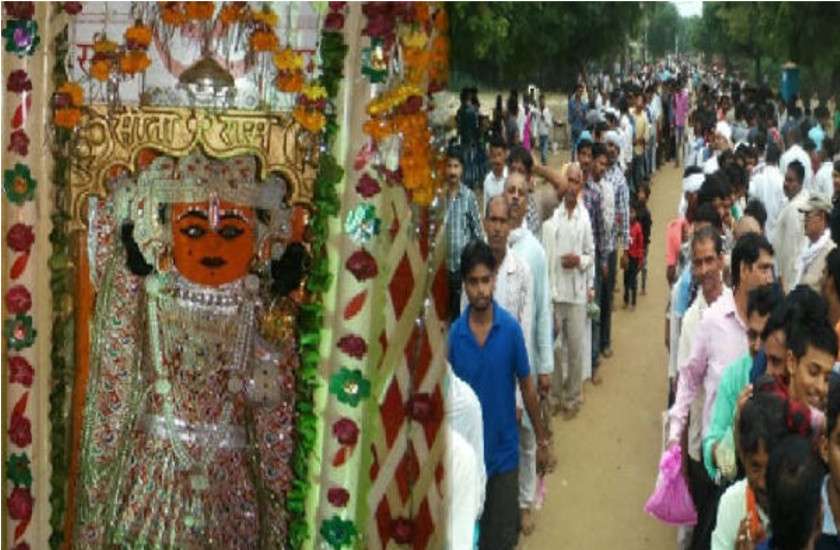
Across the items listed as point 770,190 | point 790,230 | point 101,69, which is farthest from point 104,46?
point 770,190

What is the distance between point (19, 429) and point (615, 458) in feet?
13.8

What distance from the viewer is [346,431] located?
352 cm

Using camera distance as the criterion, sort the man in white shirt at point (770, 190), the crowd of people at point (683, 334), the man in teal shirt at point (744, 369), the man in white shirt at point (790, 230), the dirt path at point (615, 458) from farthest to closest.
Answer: the man in white shirt at point (770, 190)
the man in white shirt at point (790, 230)
the dirt path at point (615, 458)
the man in teal shirt at point (744, 369)
the crowd of people at point (683, 334)

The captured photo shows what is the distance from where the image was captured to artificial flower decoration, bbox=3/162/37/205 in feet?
11.9

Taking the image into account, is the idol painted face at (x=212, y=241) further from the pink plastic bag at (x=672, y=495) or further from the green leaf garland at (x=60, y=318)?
the pink plastic bag at (x=672, y=495)

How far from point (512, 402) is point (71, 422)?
1888 mm

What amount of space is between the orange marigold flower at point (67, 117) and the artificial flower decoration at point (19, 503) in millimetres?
1086

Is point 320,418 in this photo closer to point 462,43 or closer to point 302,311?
point 302,311

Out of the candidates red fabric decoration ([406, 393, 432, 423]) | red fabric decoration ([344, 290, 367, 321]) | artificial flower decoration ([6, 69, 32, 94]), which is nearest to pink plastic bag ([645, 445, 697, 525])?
red fabric decoration ([406, 393, 432, 423])

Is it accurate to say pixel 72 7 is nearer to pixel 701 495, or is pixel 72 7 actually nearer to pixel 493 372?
pixel 493 372

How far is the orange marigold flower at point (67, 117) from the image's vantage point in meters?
3.58

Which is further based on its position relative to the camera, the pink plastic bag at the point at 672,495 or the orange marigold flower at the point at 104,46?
the pink plastic bag at the point at 672,495

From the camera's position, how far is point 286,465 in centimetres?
376

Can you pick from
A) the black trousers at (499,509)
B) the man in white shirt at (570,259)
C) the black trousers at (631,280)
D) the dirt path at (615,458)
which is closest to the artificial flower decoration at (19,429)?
the black trousers at (499,509)
